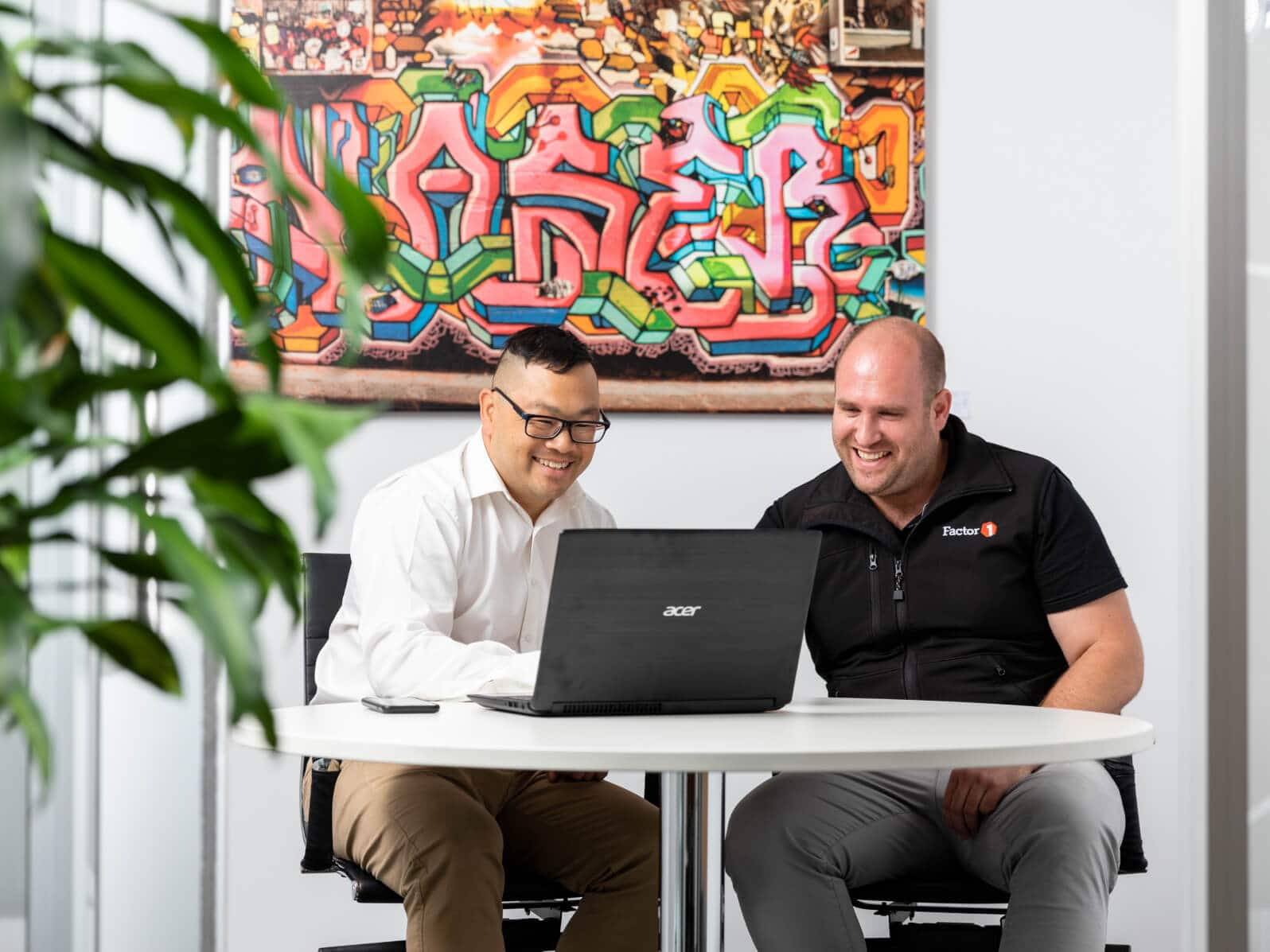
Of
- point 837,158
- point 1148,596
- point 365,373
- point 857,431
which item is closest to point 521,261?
point 365,373

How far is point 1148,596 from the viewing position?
323 cm

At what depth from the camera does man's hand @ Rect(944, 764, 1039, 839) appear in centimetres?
205

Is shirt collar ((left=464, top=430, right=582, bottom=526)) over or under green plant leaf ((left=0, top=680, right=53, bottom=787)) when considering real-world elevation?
over

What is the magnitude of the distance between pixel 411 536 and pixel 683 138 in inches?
55.2

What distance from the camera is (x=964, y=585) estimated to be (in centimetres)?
238

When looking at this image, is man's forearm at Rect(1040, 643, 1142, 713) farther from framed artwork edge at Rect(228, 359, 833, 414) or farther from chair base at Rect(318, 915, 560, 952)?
framed artwork edge at Rect(228, 359, 833, 414)

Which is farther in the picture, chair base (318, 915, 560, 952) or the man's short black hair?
the man's short black hair

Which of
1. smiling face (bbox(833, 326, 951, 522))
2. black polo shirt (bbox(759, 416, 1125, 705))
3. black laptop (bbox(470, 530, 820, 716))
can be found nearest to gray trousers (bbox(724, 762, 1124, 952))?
black polo shirt (bbox(759, 416, 1125, 705))

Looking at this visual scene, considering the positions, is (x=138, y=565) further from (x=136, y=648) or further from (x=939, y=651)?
(x=939, y=651)

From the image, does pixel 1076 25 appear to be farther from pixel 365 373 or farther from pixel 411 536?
pixel 411 536

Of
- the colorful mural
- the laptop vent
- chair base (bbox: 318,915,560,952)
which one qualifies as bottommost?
chair base (bbox: 318,915,560,952)

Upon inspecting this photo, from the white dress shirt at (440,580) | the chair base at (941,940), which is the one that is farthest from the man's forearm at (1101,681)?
the white dress shirt at (440,580)

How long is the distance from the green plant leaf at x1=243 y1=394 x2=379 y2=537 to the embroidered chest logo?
6.40 ft

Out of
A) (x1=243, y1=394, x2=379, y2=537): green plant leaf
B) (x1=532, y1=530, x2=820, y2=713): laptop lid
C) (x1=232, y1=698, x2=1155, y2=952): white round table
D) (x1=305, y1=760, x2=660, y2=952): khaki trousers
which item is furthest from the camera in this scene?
(x1=305, y1=760, x2=660, y2=952): khaki trousers
